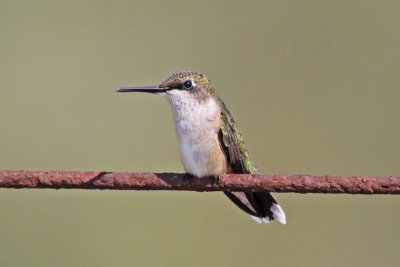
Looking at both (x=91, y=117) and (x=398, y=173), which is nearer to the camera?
(x=398, y=173)

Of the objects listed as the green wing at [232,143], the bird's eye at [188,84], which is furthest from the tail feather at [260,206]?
the bird's eye at [188,84]

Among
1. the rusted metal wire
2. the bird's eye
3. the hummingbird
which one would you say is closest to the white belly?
the hummingbird

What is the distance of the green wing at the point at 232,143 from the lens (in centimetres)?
488

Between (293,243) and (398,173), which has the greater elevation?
(398,173)

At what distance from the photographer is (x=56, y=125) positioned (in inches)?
425

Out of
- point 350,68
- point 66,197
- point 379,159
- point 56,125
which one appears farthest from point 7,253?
point 350,68

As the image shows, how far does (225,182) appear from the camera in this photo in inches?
126

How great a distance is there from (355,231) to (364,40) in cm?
348

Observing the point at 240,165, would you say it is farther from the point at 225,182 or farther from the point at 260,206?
the point at 225,182

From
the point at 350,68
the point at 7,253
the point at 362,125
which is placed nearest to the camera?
the point at 7,253

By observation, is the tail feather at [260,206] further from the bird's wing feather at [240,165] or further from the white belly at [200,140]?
the white belly at [200,140]

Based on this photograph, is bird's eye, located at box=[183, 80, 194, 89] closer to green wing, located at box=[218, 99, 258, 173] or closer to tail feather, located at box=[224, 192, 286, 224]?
green wing, located at box=[218, 99, 258, 173]

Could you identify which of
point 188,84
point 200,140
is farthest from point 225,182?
point 188,84

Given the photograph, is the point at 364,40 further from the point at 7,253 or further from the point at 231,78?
the point at 7,253
